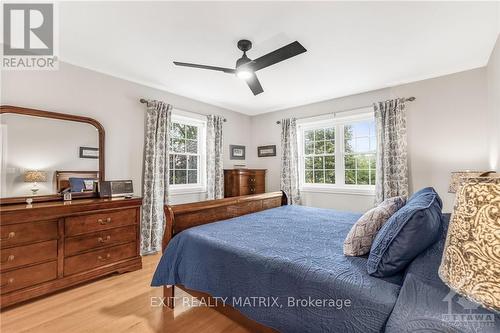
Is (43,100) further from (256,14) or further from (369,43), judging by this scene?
(369,43)

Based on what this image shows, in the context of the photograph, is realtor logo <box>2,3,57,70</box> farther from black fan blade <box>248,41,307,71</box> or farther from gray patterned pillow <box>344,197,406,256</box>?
gray patterned pillow <box>344,197,406,256</box>

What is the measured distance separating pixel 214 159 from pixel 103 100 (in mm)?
1994

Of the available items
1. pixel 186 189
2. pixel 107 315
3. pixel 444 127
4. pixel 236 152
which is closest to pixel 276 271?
pixel 107 315

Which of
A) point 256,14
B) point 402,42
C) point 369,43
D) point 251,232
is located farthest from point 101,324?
point 402,42

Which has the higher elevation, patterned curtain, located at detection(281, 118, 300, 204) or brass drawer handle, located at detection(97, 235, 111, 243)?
patterned curtain, located at detection(281, 118, 300, 204)

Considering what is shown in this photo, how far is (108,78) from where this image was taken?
321 centimetres

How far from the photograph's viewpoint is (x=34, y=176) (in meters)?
2.57

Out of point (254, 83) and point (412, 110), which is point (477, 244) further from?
point (412, 110)

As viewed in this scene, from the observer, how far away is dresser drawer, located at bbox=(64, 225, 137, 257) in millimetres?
2398

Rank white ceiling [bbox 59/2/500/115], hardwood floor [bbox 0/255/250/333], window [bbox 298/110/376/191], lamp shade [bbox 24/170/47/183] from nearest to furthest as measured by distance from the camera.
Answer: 1. hardwood floor [bbox 0/255/250/333]
2. white ceiling [bbox 59/2/500/115]
3. lamp shade [bbox 24/170/47/183]
4. window [bbox 298/110/376/191]

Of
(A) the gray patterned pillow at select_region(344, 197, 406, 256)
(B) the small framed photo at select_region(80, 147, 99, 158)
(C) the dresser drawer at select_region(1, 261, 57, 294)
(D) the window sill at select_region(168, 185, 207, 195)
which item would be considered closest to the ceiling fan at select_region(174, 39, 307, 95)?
(A) the gray patterned pillow at select_region(344, 197, 406, 256)

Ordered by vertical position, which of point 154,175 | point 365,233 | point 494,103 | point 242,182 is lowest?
point 365,233

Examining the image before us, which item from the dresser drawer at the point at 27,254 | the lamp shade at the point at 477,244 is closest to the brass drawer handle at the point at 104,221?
the dresser drawer at the point at 27,254

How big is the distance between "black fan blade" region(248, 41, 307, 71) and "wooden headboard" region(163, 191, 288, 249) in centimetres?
143
